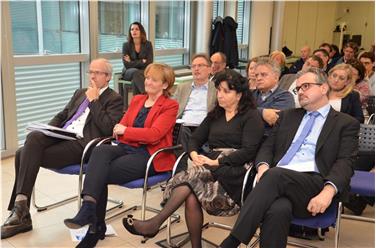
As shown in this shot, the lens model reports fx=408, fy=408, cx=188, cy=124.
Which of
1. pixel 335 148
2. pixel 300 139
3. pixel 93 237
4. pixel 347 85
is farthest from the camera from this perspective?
pixel 347 85

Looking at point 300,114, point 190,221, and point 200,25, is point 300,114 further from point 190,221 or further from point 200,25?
point 200,25

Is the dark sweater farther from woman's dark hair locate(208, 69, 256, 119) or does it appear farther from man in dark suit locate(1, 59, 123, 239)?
man in dark suit locate(1, 59, 123, 239)

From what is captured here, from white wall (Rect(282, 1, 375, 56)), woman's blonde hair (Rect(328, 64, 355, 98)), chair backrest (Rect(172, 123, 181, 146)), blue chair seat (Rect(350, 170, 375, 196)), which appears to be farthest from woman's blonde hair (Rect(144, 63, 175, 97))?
white wall (Rect(282, 1, 375, 56))

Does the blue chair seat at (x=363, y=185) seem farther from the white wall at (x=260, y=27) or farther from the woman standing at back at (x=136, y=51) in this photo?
the white wall at (x=260, y=27)

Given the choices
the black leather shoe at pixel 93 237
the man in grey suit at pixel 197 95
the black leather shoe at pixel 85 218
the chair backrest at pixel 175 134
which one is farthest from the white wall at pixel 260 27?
the black leather shoe at pixel 85 218

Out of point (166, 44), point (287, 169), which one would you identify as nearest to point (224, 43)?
point (166, 44)

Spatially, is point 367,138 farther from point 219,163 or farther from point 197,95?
point 197,95

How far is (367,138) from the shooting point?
9.51ft

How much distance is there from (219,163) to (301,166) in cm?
49

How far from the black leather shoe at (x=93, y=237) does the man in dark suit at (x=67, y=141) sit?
19.6 inches

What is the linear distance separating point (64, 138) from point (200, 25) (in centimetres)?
462

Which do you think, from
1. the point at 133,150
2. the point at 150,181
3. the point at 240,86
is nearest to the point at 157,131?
the point at 133,150

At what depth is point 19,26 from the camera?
439 cm

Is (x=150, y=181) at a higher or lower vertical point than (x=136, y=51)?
lower
